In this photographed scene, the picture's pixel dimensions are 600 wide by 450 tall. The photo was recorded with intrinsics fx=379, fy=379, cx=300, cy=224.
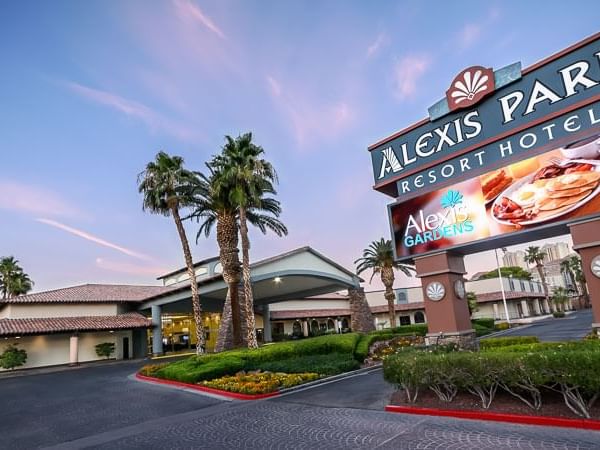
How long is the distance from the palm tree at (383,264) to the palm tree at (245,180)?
18.8 meters

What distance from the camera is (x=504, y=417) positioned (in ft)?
26.6

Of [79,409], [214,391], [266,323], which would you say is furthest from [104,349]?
[214,391]

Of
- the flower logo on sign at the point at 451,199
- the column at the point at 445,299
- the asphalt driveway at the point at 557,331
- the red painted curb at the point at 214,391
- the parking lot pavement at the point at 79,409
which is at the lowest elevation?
the asphalt driveway at the point at 557,331

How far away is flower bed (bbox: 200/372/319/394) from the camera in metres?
13.8

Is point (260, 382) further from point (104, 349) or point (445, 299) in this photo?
point (104, 349)

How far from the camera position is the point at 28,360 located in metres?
32.2

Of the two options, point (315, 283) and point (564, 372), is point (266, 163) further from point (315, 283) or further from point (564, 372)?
point (564, 372)

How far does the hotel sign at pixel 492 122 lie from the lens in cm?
1335

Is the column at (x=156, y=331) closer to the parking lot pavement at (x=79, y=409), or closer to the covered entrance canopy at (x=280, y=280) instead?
the covered entrance canopy at (x=280, y=280)

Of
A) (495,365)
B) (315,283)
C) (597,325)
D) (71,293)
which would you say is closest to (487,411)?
(495,365)

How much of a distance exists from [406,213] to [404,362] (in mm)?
8411

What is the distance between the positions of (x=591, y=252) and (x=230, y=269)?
19966 millimetres

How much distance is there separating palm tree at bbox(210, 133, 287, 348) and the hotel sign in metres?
9.55

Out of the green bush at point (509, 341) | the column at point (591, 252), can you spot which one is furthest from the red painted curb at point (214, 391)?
the column at point (591, 252)
